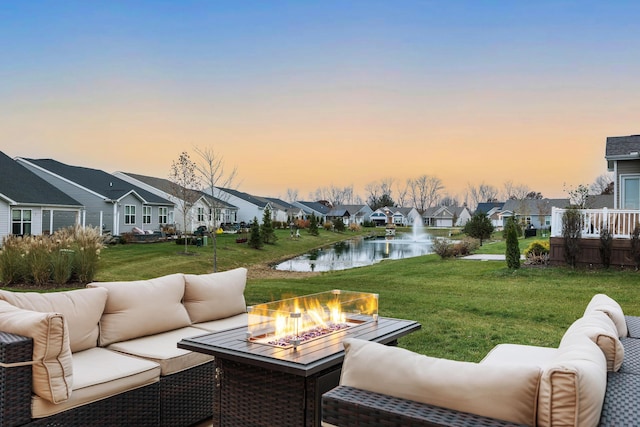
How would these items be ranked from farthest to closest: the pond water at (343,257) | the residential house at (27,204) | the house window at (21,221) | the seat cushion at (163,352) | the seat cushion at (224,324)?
the house window at (21,221), the pond water at (343,257), the residential house at (27,204), the seat cushion at (224,324), the seat cushion at (163,352)

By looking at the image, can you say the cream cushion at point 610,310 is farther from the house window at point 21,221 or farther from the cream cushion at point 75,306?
the house window at point 21,221

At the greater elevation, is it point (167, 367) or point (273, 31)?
point (273, 31)

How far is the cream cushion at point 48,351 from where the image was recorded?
2.71 metres

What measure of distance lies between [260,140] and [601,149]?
12588mm

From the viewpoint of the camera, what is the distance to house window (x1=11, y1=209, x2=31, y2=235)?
19016mm

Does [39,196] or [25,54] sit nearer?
[25,54]

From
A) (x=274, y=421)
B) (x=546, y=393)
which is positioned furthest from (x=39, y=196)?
(x=546, y=393)

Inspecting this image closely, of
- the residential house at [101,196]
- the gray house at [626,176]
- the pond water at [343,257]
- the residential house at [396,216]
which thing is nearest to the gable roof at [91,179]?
the residential house at [101,196]

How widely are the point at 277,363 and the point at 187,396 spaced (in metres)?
1.20

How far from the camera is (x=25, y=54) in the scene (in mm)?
12477

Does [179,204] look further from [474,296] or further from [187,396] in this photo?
[187,396]

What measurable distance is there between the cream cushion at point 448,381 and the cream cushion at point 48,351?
183 cm

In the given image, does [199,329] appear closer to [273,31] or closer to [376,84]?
[273,31]

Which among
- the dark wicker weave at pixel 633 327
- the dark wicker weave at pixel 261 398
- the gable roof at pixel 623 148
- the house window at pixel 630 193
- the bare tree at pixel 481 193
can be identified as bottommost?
the dark wicker weave at pixel 261 398
